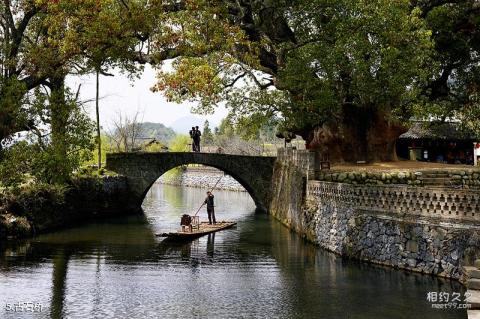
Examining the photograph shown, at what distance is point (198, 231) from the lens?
29344 mm

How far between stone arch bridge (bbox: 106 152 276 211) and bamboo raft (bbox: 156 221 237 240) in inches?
406

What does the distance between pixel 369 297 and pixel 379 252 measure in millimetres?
4913

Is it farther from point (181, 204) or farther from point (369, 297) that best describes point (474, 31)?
point (181, 204)

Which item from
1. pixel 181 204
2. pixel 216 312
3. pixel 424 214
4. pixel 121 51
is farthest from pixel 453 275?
pixel 181 204

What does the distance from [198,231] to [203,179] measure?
1801 inches

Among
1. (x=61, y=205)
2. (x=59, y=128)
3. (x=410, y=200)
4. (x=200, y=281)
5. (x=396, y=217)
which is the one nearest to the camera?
(x=200, y=281)

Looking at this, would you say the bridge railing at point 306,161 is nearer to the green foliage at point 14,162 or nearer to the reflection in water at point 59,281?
the reflection in water at point 59,281

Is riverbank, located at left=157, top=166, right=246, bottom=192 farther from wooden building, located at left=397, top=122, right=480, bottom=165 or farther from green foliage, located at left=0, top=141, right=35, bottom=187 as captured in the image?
green foliage, located at left=0, top=141, right=35, bottom=187

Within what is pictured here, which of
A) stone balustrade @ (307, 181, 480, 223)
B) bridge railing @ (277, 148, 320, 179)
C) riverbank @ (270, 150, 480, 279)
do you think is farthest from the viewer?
bridge railing @ (277, 148, 320, 179)

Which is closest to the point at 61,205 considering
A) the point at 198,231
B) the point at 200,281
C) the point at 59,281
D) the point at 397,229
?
the point at 198,231

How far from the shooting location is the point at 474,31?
33.5 m

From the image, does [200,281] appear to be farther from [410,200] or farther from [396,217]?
[410,200]

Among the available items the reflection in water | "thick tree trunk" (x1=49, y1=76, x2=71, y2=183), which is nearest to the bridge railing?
"thick tree trunk" (x1=49, y1=76, x2=71, y2=183)

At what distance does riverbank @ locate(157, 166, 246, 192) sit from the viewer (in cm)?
6869
